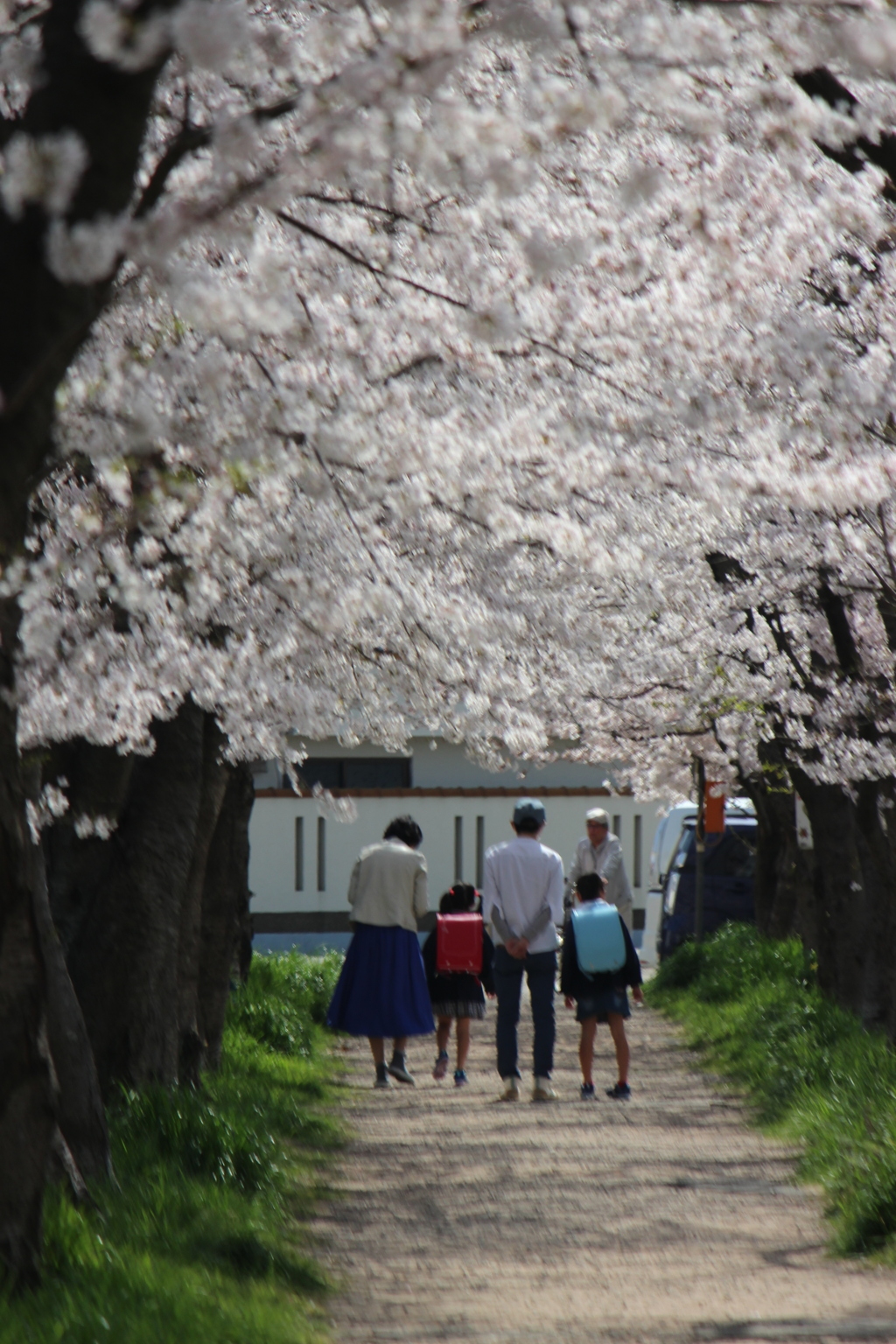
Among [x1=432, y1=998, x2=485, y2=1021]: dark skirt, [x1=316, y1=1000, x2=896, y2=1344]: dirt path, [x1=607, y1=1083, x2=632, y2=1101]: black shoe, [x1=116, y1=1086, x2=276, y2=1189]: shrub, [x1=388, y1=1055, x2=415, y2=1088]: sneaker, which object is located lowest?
[x1=388, y1=1055, x2=415, y2=1088]: sneaker

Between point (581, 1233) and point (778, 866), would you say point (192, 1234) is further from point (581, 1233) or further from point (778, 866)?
point (778, 866)

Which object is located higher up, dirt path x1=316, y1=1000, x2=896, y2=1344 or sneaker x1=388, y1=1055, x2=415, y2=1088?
dirt path x1=316, y1=1000, x2=896, y2=1344

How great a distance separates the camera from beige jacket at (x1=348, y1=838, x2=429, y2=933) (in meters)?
11.6

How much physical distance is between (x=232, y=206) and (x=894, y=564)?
514cm

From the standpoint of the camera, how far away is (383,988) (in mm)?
11602

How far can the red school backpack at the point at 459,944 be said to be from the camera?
39.9ft

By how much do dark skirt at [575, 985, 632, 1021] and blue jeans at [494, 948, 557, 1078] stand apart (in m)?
0.20

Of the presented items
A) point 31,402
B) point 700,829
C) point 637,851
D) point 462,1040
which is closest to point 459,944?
point 462,1040

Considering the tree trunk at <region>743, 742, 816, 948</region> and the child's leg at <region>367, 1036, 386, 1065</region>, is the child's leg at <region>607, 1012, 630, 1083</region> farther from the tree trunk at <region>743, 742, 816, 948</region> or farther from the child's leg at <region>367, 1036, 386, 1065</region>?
the tree trunk at <region>743, 742, 816, 948</region>

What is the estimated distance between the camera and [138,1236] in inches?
221

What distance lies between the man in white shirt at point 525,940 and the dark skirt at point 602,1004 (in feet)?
0.65

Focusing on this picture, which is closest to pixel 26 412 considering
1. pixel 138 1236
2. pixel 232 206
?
pixel 232 206

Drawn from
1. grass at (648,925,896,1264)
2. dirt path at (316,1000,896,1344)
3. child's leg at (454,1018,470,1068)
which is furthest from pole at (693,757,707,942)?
dirt path at (316,1000,896,1344)

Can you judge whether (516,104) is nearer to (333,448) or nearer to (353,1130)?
(333,448)
